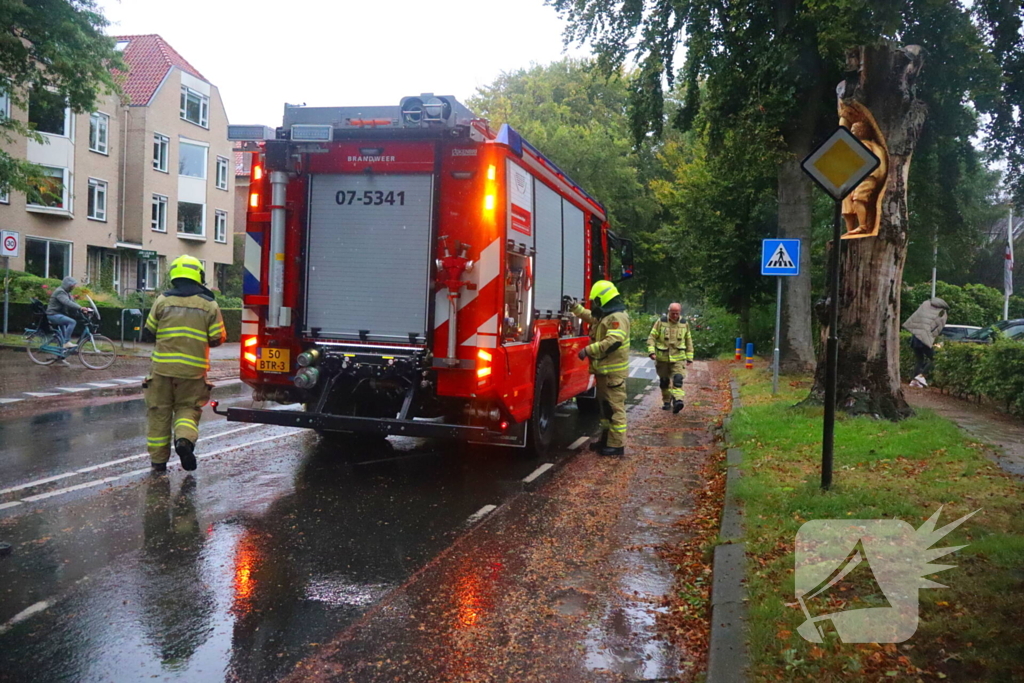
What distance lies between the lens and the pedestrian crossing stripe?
49.5 ft

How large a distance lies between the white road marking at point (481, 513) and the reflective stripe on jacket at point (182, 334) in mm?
2761

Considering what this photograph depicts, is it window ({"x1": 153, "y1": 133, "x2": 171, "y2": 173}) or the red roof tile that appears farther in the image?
window ({"x1": 153, "y1": 133, "x2": 171, "y2": 173})

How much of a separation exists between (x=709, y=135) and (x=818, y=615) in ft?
52.1

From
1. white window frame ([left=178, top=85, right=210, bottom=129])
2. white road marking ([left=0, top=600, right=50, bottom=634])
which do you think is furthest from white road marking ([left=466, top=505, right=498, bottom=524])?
white window frame ([left=178, top=85, right=210, bottom=129])

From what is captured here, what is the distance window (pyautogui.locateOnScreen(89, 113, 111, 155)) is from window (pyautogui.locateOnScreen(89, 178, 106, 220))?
120 cm

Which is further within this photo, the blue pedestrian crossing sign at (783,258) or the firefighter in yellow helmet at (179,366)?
the blue pedestrian crossing sign at (783,258)

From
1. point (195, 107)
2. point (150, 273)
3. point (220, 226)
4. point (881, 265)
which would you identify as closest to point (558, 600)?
point (881, 265)

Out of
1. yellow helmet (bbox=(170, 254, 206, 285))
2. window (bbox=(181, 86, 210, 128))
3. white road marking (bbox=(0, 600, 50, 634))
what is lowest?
white road marking (bbox=(0, 600, 50, 634))

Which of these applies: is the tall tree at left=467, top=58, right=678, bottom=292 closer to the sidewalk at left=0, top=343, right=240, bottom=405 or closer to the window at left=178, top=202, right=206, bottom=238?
the window at left=178, top=202, right=206, bottom=238

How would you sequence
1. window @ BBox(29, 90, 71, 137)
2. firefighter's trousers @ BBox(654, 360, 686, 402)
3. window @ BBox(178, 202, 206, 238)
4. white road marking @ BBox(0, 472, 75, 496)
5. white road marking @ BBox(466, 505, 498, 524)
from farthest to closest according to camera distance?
window @ BBox(178, 202, 206, 238)
window @ BBox(29, 90, 71, 137)
firefighter's trousers @ BBox(654, 360, 686, 402)
white road marking @ BBox(0, 472, 75, 496)
white road marking @ BBox(466, 505, 498, 524)

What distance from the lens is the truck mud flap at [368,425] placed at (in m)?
7.35

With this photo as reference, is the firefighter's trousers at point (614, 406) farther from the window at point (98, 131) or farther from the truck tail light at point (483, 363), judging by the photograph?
the window at point (98, 131)

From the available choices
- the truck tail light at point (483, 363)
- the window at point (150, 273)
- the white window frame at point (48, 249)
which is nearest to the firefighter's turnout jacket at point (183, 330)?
the truck tail light at point (483, 363)

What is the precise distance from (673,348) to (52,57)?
13.7 m
